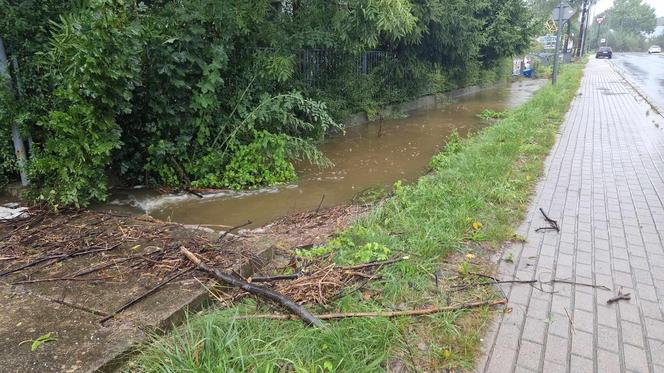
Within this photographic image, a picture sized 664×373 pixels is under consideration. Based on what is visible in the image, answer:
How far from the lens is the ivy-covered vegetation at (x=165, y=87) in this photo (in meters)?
4.58

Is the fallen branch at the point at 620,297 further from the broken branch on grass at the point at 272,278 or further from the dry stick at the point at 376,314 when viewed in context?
the broken branch on grass at the point at 272,278

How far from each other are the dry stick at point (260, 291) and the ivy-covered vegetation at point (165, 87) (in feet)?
7.21

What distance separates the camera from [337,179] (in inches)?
275

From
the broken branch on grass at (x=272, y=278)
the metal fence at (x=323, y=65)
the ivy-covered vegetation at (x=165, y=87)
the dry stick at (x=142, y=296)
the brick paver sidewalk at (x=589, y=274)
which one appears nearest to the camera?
the brick paver sidewalk at (x=589, y=274)

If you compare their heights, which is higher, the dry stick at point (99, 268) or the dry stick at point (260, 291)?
the dry stick at point (99, 268)

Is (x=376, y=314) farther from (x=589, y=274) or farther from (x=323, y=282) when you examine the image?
(x=589, y=274)

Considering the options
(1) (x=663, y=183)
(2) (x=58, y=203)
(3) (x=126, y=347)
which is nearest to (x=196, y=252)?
(3) (x=126, y=347)

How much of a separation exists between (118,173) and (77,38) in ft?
6.76

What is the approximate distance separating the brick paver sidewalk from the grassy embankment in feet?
0.69

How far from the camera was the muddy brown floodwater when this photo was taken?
5.38 meters

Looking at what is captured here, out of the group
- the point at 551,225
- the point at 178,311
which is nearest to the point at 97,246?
the point at 178,311

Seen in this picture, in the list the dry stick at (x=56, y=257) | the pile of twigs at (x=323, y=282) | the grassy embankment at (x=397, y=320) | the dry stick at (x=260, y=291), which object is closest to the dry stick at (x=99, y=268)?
the dry stick at (x=56, y=257)

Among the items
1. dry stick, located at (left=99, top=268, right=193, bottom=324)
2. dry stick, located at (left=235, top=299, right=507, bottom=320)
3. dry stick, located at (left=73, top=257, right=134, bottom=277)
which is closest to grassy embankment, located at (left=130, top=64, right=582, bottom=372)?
dry stick, located at (left=235, top=299, right=507, bottom=320)

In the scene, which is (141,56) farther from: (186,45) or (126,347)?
(126,347)
